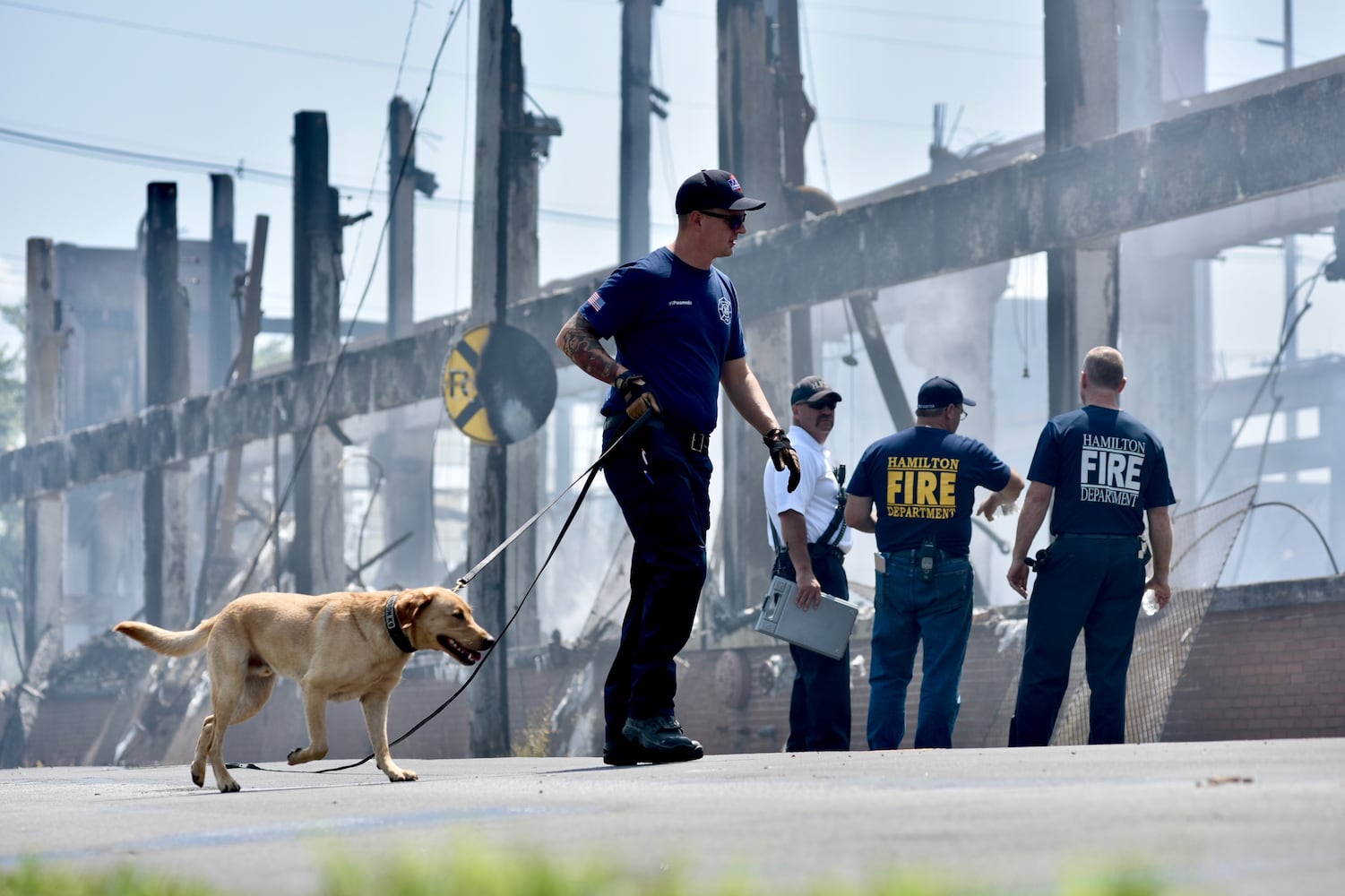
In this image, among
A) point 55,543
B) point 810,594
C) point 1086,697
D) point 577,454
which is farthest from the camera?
point 577,454

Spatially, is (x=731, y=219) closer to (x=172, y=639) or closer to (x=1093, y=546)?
(x=1093, y=546)

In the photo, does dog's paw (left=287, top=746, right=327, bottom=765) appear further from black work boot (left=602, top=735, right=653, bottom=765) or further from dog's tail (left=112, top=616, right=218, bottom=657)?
black work boot (left=602, top=735, right=653, bottom=765)

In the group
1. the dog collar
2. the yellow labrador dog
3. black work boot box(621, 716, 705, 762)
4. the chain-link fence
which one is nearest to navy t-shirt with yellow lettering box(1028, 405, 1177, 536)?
black work boot box(621, 716, 705, 762)

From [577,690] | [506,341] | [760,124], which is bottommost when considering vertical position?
[577,690]

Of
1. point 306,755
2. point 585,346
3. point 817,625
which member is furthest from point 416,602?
point 817,625

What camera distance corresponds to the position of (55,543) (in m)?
29.0

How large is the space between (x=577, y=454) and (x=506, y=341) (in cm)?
3751

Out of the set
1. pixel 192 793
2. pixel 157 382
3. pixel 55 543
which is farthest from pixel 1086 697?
pixel 55 543

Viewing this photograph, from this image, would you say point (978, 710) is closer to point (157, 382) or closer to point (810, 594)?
point (810, 594)

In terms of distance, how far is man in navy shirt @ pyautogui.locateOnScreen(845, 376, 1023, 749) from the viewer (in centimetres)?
816

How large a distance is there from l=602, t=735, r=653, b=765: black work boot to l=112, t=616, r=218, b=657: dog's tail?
179 cm

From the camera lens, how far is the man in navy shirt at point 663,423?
256 inches

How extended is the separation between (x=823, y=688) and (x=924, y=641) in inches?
22.1

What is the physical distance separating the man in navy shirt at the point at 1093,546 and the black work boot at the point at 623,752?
219 centimetres
